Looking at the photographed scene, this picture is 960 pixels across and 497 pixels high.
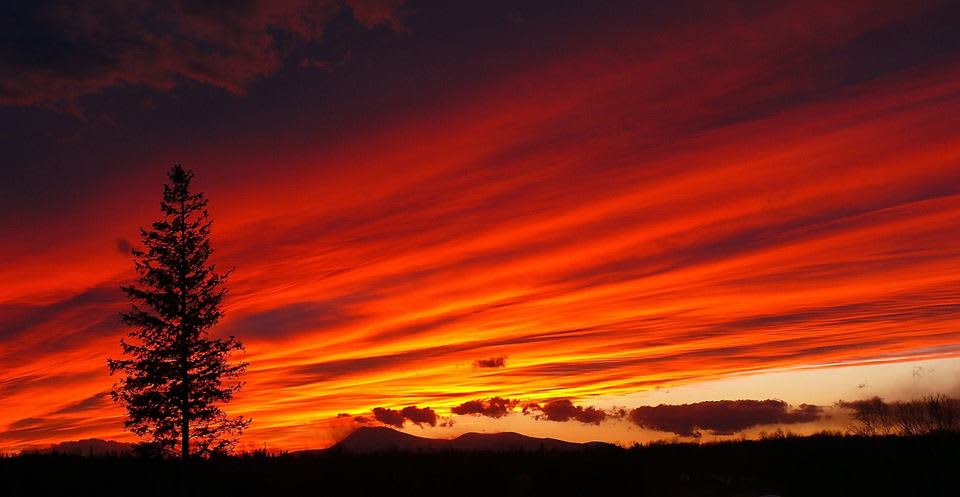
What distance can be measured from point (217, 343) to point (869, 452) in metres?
26.7

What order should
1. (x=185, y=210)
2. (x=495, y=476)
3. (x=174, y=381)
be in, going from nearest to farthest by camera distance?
(x=495, y=476) → (x=174, y=381) → (x=185, y=210)

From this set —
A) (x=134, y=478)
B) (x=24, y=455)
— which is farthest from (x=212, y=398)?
(x=134, y=478)

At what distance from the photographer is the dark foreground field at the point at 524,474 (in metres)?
17.6

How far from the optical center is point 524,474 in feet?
62.5

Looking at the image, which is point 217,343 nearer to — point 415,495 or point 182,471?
point 182,471

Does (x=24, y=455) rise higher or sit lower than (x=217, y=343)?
lower

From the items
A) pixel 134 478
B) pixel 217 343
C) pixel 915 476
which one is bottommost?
pixel 915 476

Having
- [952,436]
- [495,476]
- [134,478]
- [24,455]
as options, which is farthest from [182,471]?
[952,436]

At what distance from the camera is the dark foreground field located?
1762 centimetres

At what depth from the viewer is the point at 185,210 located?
37594mm

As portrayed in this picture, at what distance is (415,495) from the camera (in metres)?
17.9

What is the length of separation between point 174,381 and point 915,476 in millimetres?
28176

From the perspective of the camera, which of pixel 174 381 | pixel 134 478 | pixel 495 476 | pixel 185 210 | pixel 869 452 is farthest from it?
pixel 185 210

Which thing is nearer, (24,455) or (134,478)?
(134,478)
